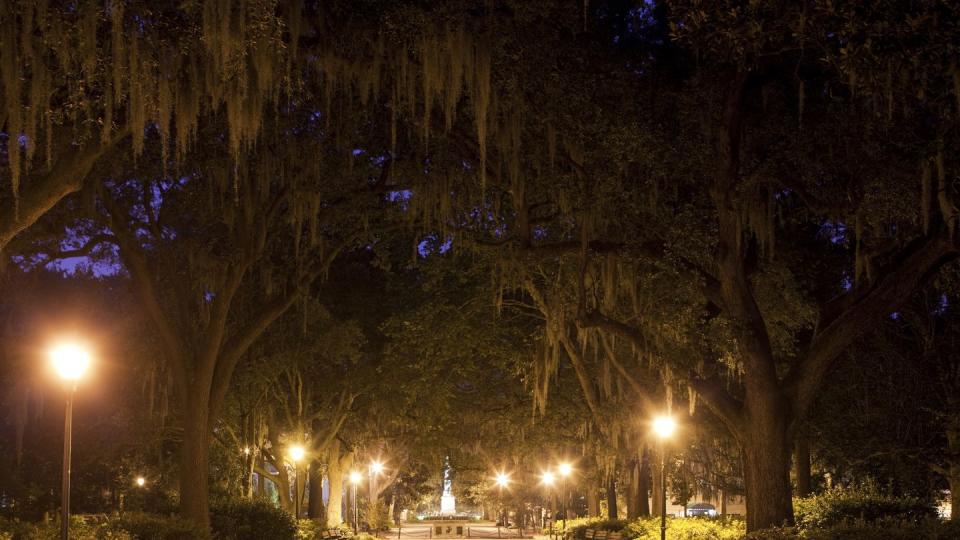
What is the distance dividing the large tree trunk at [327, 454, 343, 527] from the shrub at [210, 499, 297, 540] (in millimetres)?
12578

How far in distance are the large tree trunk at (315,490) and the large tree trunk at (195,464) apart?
18790 mm

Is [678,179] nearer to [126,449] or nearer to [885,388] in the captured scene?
[885,388]

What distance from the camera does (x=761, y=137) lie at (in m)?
15.2

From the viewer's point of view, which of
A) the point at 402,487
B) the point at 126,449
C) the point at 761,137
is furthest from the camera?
the point at 402,487

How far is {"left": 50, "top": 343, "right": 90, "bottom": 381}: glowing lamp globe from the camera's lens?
11719 mm

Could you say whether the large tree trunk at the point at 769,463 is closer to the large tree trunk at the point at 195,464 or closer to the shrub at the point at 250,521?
Answer: the large tree trunk at the point at 195,464

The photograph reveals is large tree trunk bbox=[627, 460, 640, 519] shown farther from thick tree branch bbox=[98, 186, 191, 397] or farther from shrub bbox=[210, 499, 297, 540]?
thick tree branch bbox=[98, 186, 191, 397]

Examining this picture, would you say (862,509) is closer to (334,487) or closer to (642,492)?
(642,492)

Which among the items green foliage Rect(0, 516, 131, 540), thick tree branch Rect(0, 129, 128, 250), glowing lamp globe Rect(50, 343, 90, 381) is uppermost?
thick tree branch Rect(0, 129, 128, 250)

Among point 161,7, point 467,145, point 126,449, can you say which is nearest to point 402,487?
point 126,449

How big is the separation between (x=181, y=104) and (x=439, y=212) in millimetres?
7060

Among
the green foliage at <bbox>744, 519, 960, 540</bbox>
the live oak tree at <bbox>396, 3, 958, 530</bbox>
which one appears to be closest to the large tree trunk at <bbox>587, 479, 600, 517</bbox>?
the live oak tree at <bbox>396, 3, 958, 530</bbox>

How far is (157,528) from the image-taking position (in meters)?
15.0

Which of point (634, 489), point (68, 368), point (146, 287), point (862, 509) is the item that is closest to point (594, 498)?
point (634, 489)
